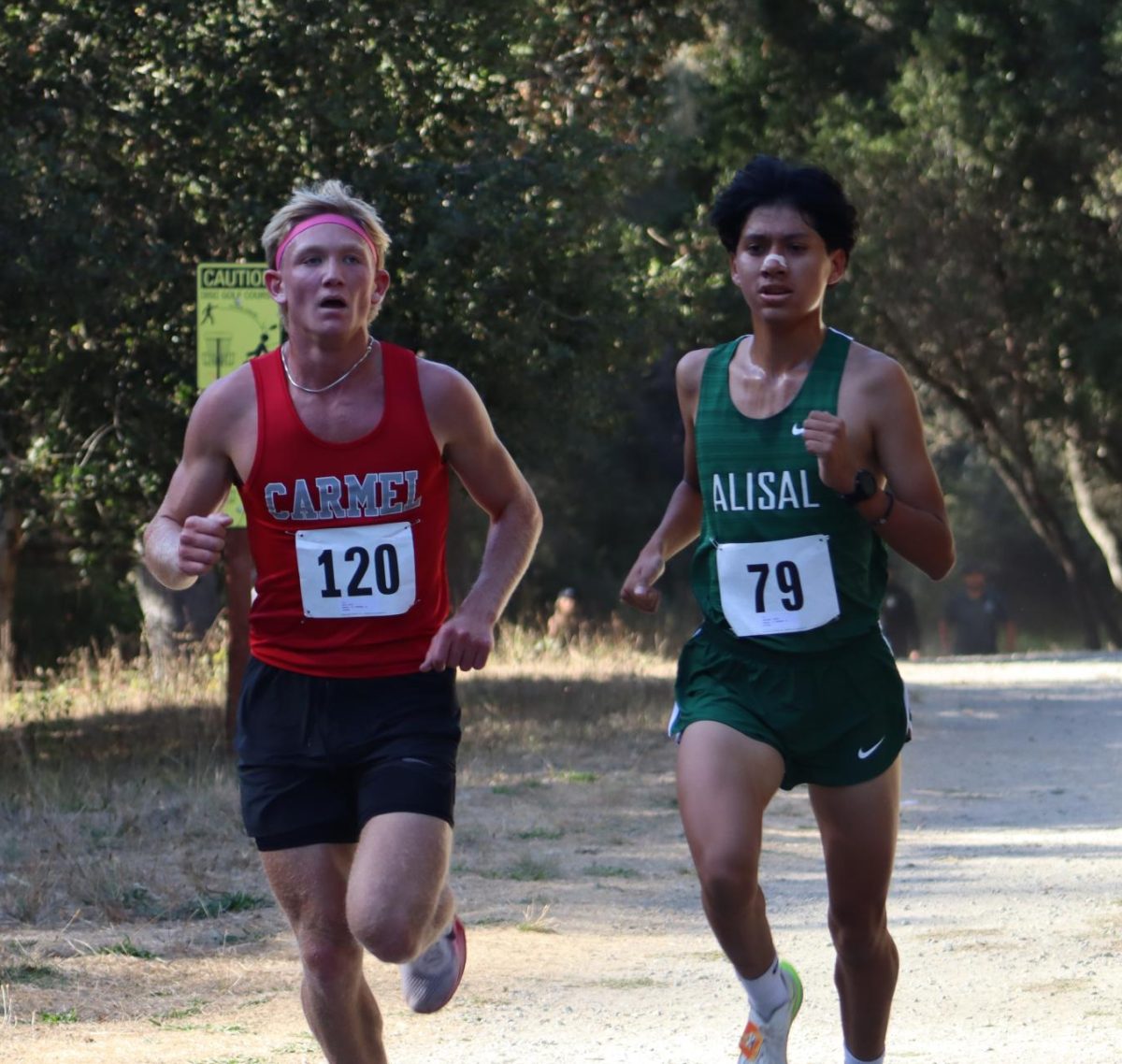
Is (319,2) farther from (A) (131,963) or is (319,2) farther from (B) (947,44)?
(B) (947,44)

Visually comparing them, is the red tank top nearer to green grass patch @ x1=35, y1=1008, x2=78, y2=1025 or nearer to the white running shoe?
the white running shoe

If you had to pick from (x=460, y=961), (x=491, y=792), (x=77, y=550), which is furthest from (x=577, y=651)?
(x=460, y=961)

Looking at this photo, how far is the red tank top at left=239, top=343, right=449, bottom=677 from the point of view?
409 cm

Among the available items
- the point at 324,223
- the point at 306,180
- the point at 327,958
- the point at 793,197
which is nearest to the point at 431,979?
the point at 327,958

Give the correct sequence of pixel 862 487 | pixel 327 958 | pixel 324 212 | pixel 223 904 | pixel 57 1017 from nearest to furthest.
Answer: pixel 327 958
pixel 862 487
pixel 324 212
pixel 57 1017
pixel 223 904

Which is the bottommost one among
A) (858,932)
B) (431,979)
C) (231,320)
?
(431,979)

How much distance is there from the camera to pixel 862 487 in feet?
13.5

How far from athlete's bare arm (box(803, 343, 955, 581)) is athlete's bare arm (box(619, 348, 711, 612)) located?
0.41 metres

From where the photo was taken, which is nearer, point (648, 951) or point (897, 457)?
point (897, 457)

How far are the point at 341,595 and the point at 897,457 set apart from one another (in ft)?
4.25

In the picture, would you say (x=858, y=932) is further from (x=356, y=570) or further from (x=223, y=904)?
(x=223, y=904)

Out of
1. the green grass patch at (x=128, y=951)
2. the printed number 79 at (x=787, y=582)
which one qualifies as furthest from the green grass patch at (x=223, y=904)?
the printed number 79 at (x=787, y=582)

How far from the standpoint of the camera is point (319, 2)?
11.4m

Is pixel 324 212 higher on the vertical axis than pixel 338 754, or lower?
higher
